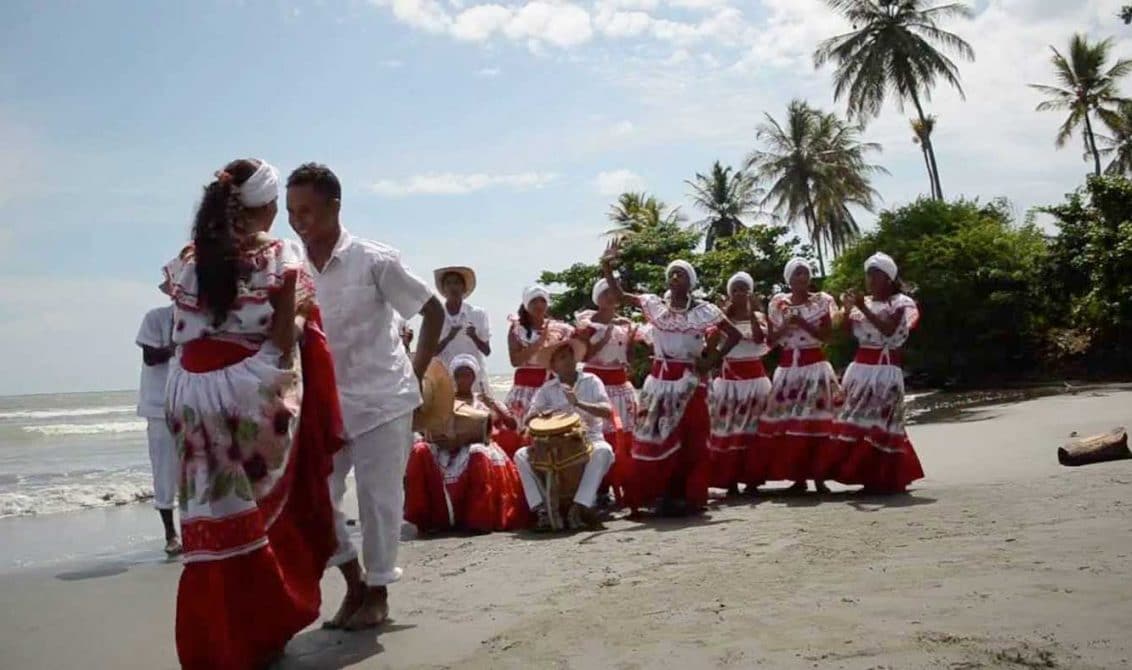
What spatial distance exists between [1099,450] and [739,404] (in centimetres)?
313

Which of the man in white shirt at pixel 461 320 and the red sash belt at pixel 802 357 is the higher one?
the man in white shirt at pixel 461 320

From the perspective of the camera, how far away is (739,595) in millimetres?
4629

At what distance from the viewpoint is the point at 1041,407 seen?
55.5ft

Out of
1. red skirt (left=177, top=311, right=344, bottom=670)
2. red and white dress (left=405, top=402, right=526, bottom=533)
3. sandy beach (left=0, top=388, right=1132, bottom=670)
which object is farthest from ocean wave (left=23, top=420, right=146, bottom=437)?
red skirt (left=177, top=311, right=344, bottom=670)

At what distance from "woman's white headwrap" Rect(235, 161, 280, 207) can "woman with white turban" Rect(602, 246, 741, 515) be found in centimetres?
430

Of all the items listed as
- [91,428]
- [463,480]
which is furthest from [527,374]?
[91,428]

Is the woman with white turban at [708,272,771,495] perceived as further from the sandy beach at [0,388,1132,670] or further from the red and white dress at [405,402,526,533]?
the red and white dress at [405,402,526,533]

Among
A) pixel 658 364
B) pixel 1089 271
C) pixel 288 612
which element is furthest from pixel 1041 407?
pixel 288 612

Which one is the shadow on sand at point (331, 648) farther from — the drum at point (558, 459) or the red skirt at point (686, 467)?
the red skirt at point (686, 467)

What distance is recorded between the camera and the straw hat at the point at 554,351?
829cm

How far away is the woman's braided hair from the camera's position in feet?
12.3

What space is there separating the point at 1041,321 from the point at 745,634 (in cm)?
2563

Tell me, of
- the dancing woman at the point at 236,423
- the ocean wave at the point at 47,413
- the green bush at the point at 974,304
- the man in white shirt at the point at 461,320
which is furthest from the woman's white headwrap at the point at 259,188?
the ocean wave at the point at 47,413

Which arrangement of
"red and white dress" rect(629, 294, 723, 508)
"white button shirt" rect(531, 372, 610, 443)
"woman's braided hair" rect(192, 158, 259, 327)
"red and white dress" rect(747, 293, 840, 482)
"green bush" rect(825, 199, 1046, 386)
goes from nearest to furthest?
"woman's braided hair" rect(192, 158, 259, 327), "red and white dress" rect(629, 294, 723, 508), "white button shirt" rect(531, 372, 610, 443), "red and white dress" rect(747, 293, 840, 482), "green bush" rect(825, 199, 1046, 386)
